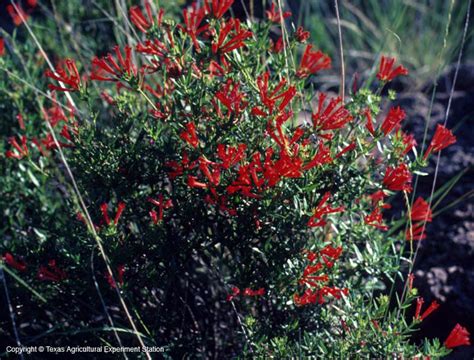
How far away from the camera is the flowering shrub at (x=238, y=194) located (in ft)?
6.32

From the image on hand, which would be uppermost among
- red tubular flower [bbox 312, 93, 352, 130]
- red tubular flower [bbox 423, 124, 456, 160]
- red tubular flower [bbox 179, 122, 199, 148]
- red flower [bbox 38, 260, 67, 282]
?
red tubular flower [bbox 179, 122, 199, 148]

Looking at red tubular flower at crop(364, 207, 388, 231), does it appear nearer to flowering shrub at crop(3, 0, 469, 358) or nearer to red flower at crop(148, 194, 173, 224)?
flowering shrub at crop(3, 0, 469, 358)

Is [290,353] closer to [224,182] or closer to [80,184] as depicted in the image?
[224,182]

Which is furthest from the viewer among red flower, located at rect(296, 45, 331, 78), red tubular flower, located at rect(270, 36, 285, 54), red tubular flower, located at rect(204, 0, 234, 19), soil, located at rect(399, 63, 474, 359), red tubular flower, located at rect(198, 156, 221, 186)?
soil, located at rect(399, 63, 474, 359)

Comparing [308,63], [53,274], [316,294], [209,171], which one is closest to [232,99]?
[209,171]

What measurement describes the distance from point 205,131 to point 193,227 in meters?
0.35

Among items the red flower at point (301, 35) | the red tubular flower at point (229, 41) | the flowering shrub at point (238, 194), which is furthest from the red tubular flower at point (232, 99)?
the red flower at point (301, 35)

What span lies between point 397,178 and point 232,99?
1.98 ft

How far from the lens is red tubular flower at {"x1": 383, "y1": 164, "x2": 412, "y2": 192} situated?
1.97m

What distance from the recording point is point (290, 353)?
2035 mm

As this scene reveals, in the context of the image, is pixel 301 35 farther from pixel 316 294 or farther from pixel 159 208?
pixel 316 294

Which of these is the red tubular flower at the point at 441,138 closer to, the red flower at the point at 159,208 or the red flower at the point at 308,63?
the red flower at the point at 308,63

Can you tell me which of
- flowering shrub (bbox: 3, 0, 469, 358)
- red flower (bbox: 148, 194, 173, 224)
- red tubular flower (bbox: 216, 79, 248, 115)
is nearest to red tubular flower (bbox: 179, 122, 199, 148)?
flowering shrub (bbox: 3, 0, 469, 358)

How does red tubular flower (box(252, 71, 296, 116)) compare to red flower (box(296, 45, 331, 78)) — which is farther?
red flower (box(296, 45, 331, 78))
